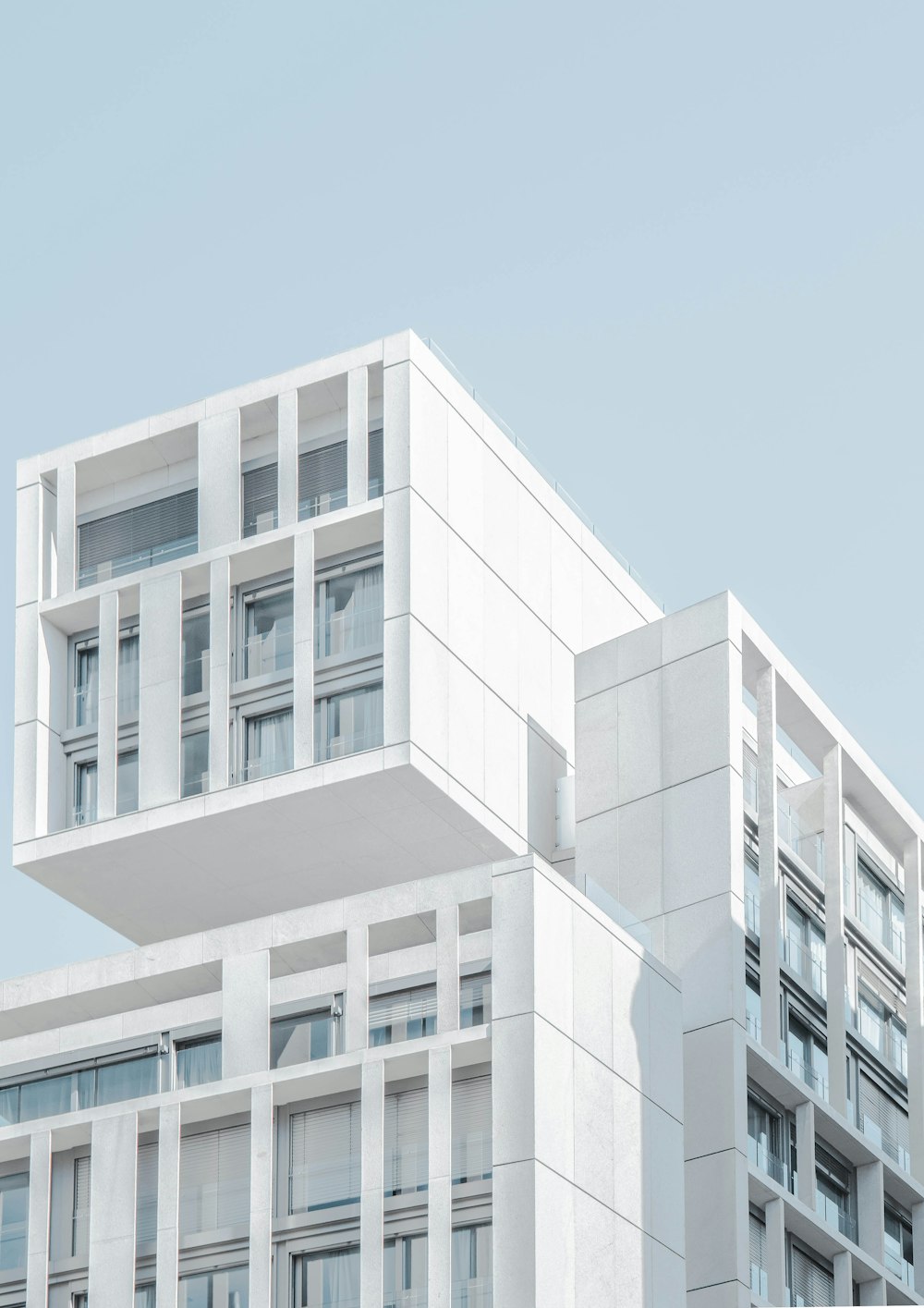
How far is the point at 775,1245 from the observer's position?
59812 mm

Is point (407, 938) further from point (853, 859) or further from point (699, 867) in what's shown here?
point (853, 859)

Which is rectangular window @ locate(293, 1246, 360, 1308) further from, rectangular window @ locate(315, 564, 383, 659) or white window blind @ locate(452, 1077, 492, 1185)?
rectangular window @ locate(315, 564, 383, 659)

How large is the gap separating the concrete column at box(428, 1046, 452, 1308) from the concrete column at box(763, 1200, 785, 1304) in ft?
34.4

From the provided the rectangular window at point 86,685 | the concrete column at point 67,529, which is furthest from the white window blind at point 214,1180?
the concrete column at point 67,529

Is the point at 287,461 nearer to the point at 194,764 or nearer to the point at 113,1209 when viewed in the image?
the point at 194,764

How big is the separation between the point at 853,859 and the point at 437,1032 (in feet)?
63.1

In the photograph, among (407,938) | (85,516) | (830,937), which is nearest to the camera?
(407,938)

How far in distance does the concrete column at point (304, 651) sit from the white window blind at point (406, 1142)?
1315 cm

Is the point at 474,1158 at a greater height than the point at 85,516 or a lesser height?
lesser

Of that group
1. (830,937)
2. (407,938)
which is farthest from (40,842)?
(830,937)

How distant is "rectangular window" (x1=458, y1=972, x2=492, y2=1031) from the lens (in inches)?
2138

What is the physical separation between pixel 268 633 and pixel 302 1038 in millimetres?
15719

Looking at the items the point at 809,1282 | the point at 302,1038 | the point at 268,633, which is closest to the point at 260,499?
the point at 268,633

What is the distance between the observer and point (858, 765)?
6981 cm
